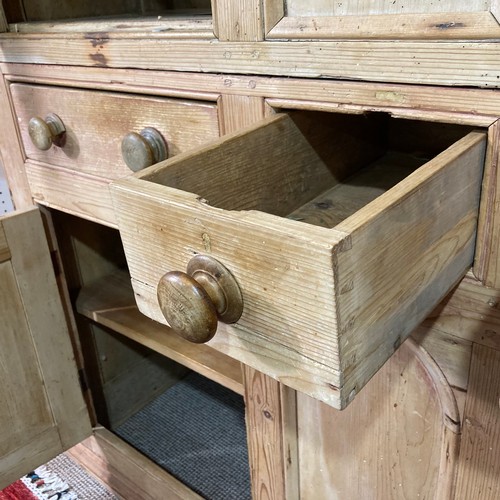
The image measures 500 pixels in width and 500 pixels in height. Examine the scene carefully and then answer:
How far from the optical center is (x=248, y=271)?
0.40 meters

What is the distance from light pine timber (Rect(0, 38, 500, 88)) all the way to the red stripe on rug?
96 cm

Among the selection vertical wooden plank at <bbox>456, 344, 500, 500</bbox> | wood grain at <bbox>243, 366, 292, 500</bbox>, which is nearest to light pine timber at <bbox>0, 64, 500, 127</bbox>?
vertical wooden plank at <bbox>456, 344, 500, 500</bbox>

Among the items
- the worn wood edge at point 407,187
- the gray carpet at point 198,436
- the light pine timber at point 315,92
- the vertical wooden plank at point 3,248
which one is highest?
the light pine timber at point 315,92

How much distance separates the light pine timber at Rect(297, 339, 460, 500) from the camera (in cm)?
64

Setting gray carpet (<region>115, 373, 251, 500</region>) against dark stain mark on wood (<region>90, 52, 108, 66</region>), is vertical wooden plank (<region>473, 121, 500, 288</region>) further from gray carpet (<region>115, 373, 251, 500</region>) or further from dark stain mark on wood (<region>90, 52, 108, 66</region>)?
gray carpet (<region>115, 373, 251, 500</region>)

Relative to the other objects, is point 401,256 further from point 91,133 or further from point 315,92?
point 91,133

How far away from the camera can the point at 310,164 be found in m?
0.66

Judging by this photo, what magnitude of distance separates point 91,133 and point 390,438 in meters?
0.60

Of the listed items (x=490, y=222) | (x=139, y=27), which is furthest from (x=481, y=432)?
(x=139, y=27)

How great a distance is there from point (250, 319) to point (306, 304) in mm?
65

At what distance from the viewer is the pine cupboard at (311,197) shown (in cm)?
40

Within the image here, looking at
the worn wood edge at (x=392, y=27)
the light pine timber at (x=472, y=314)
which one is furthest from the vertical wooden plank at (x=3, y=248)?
the light pine timber at (x=472, y=314)

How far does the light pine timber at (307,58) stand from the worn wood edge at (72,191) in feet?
0.57

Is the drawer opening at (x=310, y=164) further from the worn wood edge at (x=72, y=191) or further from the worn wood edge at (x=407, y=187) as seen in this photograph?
the worn wood edge at (x=72, y=191)
